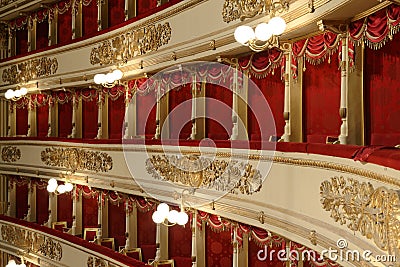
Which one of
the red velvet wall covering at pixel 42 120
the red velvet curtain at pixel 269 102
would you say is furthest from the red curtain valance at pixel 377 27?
the red velvet wall covering at pixel 42 120

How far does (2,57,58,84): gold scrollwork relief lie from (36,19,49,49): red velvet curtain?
3.55 feet

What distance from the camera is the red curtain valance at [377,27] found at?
6.04 m

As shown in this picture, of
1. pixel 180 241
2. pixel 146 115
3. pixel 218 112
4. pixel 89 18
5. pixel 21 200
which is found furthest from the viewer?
pixel 21 200

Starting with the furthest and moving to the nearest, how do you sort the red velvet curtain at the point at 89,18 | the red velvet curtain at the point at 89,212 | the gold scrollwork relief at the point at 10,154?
1. the gold scrollwork relief at the point at 10,154
2. the red velvet curtain at the point at 89,212
3. the red velvet curtain at the point at 89,18

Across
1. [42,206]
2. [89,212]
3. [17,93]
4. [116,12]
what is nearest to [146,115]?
[116,12]

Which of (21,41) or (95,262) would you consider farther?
(21,41)

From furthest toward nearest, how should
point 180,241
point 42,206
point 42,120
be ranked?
point 42,206, point 42,120, point 180,241

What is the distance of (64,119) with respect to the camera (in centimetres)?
1631

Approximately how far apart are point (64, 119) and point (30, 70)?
1593mm

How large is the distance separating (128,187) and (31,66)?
5.86 m

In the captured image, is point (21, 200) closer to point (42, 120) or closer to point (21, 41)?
point (42, 120)

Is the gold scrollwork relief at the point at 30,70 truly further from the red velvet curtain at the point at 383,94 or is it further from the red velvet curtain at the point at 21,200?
the red velvet curtain at the point at 383,94

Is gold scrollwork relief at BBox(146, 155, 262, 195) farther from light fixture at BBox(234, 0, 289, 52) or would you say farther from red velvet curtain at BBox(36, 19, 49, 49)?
red velvet curtain at BBox(36, 19, 49, 49)

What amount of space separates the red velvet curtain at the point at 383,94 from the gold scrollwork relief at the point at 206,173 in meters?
1.67
